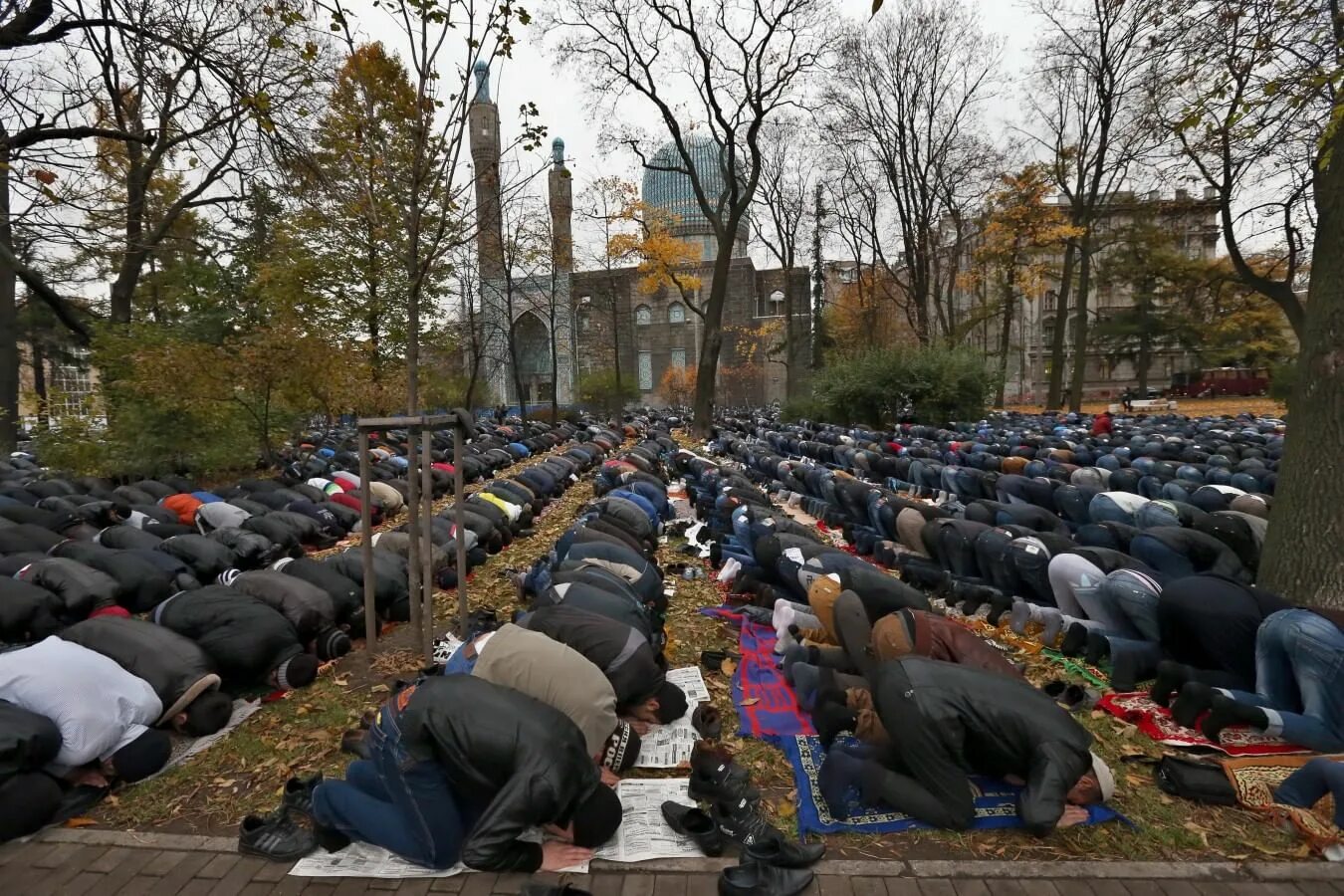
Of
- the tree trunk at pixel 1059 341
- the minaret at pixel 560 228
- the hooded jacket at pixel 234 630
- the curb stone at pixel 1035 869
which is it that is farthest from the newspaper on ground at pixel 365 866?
the tree trunk at pixel 1059 341

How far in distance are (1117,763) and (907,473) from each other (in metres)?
8.97

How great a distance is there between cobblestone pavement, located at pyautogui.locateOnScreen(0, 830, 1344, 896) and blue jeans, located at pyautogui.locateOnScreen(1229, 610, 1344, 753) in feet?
3.46

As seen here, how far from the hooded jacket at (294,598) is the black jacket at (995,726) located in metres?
4.32

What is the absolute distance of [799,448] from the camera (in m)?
17.2

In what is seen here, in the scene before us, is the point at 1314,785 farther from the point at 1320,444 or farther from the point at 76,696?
the point at 76,696

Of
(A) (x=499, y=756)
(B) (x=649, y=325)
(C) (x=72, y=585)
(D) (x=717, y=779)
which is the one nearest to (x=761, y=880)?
(D) (x=717, y=779)

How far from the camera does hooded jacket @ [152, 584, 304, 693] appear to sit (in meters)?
4.60

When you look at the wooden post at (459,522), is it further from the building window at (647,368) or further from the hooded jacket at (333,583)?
the building window at (647,368)

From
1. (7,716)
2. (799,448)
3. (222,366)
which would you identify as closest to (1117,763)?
(7,716)

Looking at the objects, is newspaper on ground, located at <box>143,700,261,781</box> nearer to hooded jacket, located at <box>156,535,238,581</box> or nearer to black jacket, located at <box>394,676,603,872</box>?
black jacket, located at <box>394,676,603,872</box>

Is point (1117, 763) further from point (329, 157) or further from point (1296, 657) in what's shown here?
point (329, 157)

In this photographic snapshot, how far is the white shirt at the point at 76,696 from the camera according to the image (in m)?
3.41

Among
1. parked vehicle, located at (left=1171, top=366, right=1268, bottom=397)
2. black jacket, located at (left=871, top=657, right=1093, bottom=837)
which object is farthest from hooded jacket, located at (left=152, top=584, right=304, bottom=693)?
parked vehicle, located at (left=1171, top=366, right=1268, bottom=397)

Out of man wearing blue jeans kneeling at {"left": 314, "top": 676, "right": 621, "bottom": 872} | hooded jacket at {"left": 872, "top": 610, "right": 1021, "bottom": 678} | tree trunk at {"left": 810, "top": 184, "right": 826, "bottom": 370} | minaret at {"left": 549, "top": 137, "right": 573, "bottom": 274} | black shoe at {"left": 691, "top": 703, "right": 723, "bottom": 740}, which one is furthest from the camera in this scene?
tree trunk at {"left": 810, "top": 184, "right": 826, "bottom": 370}
